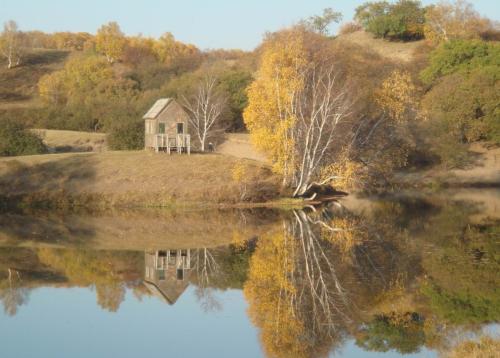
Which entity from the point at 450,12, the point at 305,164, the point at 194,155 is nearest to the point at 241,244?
the point at 305,164

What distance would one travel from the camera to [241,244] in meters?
29.1

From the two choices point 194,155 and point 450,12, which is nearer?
point 194,155

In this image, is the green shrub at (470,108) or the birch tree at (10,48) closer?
the green shrub at (470,108)

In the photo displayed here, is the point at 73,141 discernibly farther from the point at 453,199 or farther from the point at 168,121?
the point at 453,199

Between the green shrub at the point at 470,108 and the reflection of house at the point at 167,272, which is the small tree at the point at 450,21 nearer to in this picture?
→ the green shrub at the point at 470,108

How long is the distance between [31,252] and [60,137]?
41.9 m

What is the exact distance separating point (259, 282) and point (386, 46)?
8651 cm

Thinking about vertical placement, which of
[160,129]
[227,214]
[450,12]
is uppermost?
[450,12]

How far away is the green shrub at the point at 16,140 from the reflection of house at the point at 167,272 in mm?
30400

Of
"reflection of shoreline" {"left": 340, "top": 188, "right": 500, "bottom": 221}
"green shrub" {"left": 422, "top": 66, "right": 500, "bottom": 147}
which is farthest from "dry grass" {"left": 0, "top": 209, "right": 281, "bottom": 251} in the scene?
"green shrub" {"left": 422, "top": 66, "right": 500, "bottom": 147}

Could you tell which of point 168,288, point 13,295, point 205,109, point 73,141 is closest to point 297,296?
point 168,288

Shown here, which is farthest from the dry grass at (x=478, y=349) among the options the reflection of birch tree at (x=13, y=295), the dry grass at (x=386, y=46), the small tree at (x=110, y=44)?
the small tree at (x=110, y=44)

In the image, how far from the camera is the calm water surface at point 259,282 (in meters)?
15.9

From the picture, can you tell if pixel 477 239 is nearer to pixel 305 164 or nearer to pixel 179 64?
pixel 305 164
